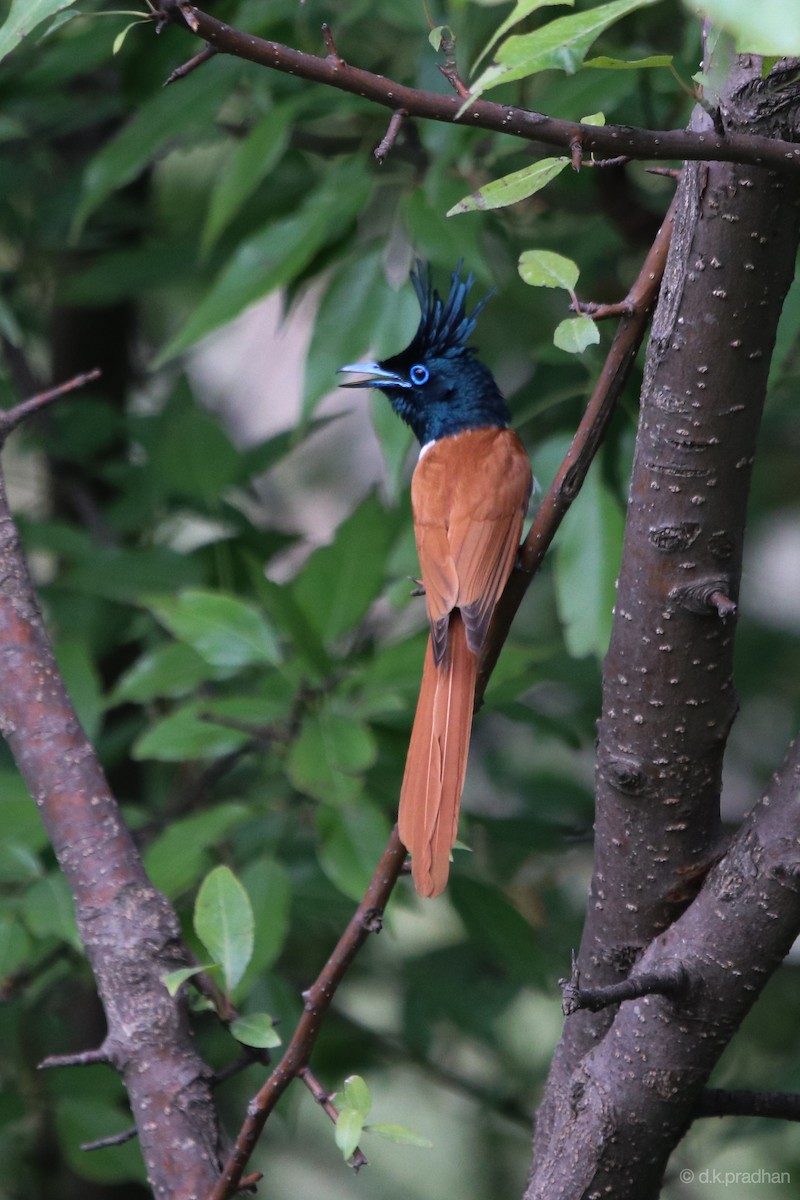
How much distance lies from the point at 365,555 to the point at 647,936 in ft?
4.46

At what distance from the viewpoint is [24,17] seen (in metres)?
1.10

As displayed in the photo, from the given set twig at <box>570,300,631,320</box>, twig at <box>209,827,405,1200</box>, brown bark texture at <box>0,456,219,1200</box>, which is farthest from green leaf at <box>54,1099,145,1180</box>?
twig at <box>570,300,631,320</box>

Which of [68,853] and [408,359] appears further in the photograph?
[408,359]

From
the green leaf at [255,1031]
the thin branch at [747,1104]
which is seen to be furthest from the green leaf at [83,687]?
the thin branch at [747,1104]

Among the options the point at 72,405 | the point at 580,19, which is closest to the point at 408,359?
the point at 72,405

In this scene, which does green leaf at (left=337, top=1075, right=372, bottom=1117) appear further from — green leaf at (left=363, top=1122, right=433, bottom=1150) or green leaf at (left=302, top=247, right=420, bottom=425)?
green leaf at (left=302, top=247, right=420, bottom=425)

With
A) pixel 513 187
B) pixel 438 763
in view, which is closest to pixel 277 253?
pixel 438 763

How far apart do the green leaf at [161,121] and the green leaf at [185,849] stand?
147 cm

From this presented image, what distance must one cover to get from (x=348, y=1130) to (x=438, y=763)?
678 mm

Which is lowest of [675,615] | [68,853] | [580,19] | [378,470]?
[378,470]

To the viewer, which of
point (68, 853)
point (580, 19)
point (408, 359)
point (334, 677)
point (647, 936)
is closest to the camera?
point (580, 19)

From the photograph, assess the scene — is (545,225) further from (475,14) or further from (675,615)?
(675,615)

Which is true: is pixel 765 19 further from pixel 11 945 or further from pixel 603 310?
pixel 11 945

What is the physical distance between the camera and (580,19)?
89 centimetres
